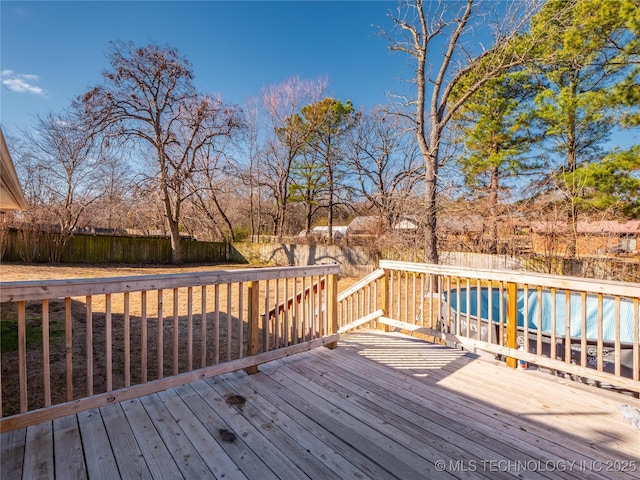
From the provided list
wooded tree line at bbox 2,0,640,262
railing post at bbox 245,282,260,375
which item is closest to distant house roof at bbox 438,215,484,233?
wooded tree line at bbox 2,0,640,262

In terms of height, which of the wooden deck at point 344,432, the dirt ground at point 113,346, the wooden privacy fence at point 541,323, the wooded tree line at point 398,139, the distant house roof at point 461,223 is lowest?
the dirt ground at point 113,346

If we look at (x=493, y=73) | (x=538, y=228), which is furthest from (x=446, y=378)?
(x=493, y=73)

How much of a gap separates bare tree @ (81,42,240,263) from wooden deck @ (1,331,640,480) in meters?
12.9

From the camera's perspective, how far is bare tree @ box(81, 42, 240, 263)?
12.1m

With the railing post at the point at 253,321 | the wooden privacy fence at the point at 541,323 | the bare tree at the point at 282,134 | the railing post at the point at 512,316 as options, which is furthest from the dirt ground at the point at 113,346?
the bare tree at the point at 282,134

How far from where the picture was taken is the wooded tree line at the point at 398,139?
7520 millimetres

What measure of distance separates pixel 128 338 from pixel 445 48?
31.7ft

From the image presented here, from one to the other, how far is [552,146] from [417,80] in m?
5.29

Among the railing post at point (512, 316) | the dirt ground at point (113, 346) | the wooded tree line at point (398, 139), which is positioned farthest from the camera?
the wooded tree line at point (398, 139)

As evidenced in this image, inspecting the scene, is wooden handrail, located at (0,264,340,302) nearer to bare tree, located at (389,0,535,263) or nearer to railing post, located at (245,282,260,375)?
railing post, located at (245,282,260,375)

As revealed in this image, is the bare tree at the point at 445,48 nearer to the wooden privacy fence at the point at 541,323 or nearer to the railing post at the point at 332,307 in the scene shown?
the wooden privacy fence at the point at 541,323

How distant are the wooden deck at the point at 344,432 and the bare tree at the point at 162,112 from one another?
12859 mm

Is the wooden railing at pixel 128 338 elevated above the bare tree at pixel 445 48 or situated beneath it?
situated beneath

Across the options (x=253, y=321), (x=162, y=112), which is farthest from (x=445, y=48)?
(x=162, y=112)
